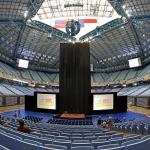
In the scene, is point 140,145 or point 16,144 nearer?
point 16,144

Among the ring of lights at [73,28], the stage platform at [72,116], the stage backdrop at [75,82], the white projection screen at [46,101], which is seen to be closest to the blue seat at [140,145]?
the stage platform at [72,116]

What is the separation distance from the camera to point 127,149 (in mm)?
6973

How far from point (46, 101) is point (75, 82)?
5432 mm

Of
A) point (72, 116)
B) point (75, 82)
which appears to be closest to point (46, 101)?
point (75, 82)

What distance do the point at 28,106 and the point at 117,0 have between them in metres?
24.4

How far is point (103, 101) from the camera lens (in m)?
35.9

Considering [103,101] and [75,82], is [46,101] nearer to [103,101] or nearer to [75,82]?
[75,82]

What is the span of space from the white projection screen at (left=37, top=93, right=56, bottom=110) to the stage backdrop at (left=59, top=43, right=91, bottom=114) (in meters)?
1.67

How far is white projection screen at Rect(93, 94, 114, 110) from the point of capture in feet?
115

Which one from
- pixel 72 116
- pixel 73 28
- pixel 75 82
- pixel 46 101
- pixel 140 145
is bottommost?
pixel 72 116

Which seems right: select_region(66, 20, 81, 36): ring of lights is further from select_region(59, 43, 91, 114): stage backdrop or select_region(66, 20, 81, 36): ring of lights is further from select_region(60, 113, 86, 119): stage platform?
select_region(60, 113, 86, 119): stage platform

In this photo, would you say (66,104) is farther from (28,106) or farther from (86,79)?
(28,106)

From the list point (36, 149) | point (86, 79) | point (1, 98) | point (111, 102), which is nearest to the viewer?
point (36, 149)

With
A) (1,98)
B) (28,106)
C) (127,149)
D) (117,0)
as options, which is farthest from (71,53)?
(127,149)
